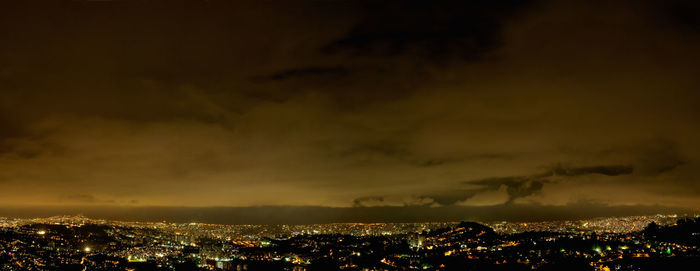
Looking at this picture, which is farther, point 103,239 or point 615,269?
point 103,239

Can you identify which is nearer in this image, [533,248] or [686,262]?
[686,262]

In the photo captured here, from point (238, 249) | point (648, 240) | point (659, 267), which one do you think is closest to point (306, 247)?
point (238, 249)

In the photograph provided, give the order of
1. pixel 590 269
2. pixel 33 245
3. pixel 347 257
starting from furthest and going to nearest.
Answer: pixel 347 257 → pixel 33 245 → pixel 590 269

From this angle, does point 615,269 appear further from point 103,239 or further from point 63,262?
point 103,239

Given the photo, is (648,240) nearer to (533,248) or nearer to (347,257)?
(533,248)

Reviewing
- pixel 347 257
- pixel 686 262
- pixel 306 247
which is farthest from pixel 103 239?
pixel 686 262

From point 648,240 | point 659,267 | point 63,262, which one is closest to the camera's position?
point 659,267

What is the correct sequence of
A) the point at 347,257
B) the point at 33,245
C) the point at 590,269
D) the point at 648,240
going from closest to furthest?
the point at 590,269 < the point at 648,240 < the point at 33,245 < the point at 347,257

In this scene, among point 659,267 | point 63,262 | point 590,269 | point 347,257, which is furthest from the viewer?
point 347,257
